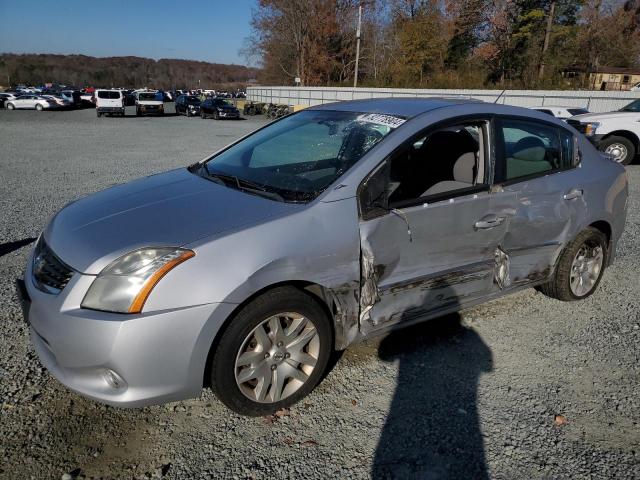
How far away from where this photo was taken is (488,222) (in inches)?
125

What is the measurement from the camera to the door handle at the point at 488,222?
312 centimetres

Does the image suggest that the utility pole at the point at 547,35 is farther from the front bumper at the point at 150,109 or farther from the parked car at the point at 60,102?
the parked car at the point at 60,102

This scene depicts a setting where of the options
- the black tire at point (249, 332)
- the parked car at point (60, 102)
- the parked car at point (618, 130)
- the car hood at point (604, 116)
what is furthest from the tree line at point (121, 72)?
the black tire at point (249, 332)

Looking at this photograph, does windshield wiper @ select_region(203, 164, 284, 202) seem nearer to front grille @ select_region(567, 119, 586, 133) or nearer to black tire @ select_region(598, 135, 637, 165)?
front grille @ select_region(567, 119, 586, 133)

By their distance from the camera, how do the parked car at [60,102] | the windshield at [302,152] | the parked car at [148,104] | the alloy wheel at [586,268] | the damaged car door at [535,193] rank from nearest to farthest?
the windshield at [302,152]
the damaged car door at [535,193]
the alloy wheel at [586,268]
the parked car at [148,104]
the parked car at [60,102]

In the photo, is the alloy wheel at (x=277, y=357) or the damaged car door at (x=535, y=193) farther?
the damaged car door at (x=535, y=193)

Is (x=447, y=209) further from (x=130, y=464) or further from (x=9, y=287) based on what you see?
(x=9, y=287)

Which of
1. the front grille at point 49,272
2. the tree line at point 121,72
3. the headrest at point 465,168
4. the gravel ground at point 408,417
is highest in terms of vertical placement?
the tree line at point 121,72

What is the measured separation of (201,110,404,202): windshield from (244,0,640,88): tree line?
3009 cm

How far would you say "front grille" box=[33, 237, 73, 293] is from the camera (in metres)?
2.33

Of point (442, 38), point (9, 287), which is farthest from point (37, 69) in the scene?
point (9, 287)

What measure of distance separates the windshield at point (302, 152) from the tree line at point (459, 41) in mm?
30094

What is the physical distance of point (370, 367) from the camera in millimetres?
3105

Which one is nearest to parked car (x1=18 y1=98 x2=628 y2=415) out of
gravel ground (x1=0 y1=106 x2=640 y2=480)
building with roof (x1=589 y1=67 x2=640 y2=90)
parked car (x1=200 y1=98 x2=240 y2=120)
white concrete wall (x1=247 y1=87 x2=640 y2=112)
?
gravel ground (x1=0 y1=106 x2=640 y2=480)
